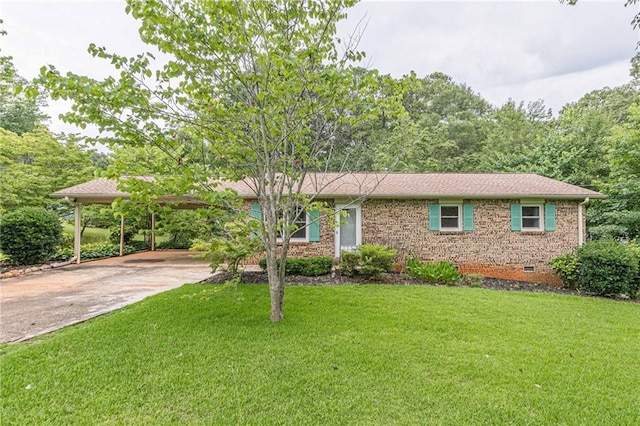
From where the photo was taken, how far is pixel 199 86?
4684 mm

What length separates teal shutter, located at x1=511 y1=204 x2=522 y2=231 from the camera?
10.2 meters

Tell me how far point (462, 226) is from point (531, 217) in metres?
2.32

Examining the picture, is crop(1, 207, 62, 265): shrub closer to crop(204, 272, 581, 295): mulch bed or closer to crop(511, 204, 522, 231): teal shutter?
crop(204, 272, 581, 295): mulch bed

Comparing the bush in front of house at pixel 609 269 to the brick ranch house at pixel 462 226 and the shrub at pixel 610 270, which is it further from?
the brick ranch house at pixel 462 226

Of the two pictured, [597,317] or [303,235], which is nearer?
[597,317]

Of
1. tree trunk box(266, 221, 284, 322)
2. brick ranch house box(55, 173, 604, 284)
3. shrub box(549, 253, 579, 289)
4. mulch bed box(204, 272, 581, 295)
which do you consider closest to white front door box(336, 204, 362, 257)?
brick ranch house box(55, 173, 604, 284)

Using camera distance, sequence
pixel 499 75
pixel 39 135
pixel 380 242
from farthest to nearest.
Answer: pixel 499 75, pixel 39 135, pixel 380 242

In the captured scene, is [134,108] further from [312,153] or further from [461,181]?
[461,181]

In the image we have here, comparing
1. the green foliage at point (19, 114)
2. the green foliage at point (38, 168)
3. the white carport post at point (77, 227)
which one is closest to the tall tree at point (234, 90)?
the white carport post at point (77, 227)

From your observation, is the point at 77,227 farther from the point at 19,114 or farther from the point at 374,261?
the point at 19,114

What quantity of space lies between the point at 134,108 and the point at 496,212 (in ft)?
34.0

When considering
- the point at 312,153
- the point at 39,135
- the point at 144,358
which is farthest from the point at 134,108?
the point at 39,135

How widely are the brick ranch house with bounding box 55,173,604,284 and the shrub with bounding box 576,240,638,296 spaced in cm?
202

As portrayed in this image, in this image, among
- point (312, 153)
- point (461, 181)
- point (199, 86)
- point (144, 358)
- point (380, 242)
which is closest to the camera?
point (144, 358)
